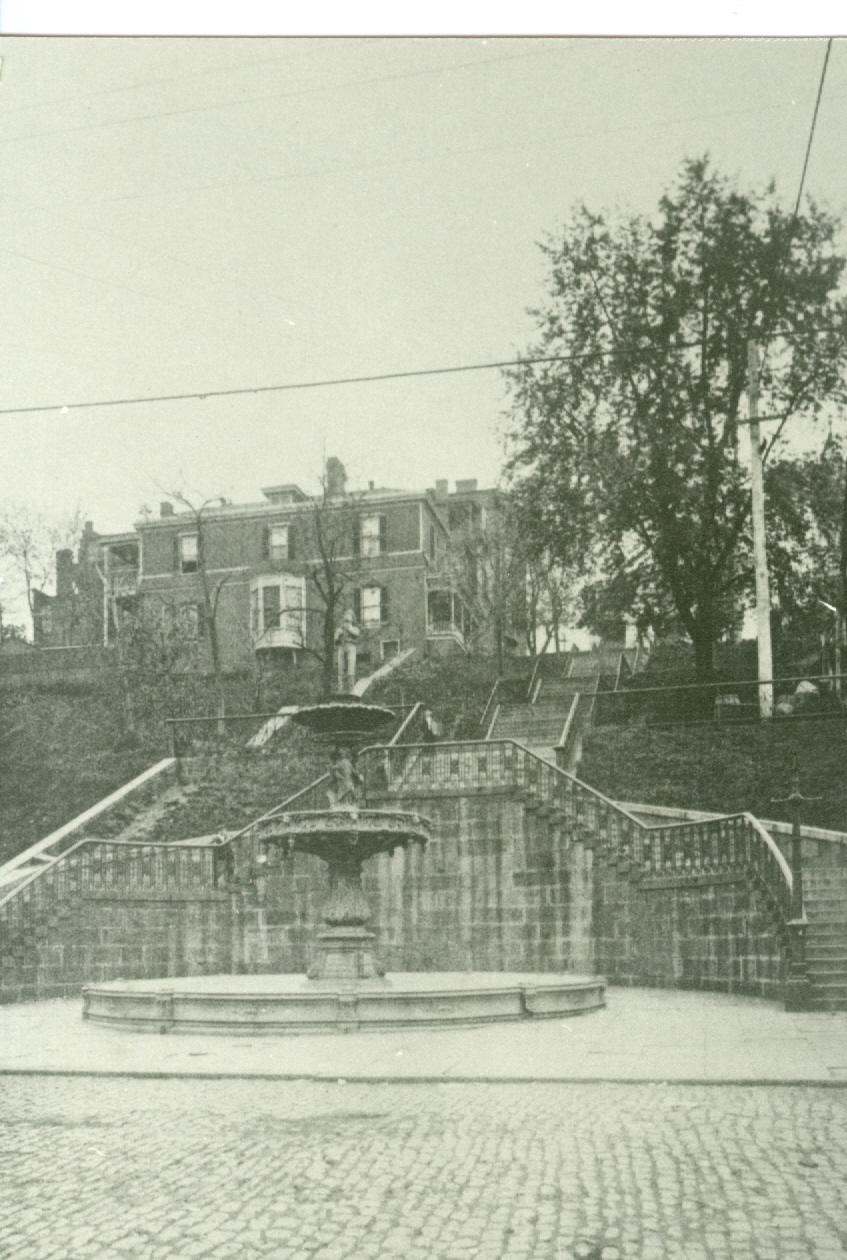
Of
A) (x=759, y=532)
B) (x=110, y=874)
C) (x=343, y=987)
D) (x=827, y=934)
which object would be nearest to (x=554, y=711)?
(x=759, y=532)

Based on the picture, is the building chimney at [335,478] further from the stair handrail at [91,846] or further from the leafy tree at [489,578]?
the stair handrail at [91,846]

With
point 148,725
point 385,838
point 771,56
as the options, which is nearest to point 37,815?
point 148,725

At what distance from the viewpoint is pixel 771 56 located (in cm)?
988

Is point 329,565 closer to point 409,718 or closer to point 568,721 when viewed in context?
point 409,718

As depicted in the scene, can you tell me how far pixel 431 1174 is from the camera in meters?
7.18

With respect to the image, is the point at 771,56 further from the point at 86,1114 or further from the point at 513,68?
the point at 86,1114

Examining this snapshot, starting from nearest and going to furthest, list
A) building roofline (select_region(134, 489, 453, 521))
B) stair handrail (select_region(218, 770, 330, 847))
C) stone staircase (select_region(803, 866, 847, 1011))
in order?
stone staircase (select_region(803, 866, 847, 1011)) → stair handrail (select_region(218, 770, 330, 847)) → building roofline (select_region(134, 489, 453, 521))

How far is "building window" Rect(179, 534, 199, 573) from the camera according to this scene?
1135 inches

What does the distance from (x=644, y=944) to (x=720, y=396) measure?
358 inches

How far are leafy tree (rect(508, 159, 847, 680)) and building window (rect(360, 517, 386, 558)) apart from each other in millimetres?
7465

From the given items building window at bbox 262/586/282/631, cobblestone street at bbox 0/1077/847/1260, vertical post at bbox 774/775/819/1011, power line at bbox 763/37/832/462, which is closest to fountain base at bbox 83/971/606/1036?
vertical post at bbox 774/775/819/1011

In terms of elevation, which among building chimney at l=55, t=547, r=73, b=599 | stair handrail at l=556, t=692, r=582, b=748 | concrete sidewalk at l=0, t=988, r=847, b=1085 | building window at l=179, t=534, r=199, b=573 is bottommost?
concrete sidewalk at l=0, t=988, r=847, b=1085

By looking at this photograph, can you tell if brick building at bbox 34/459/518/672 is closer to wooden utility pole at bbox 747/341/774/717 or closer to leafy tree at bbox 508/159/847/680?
leafy tree at bbox 508/159/847/680

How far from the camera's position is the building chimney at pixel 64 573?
2175 cm
